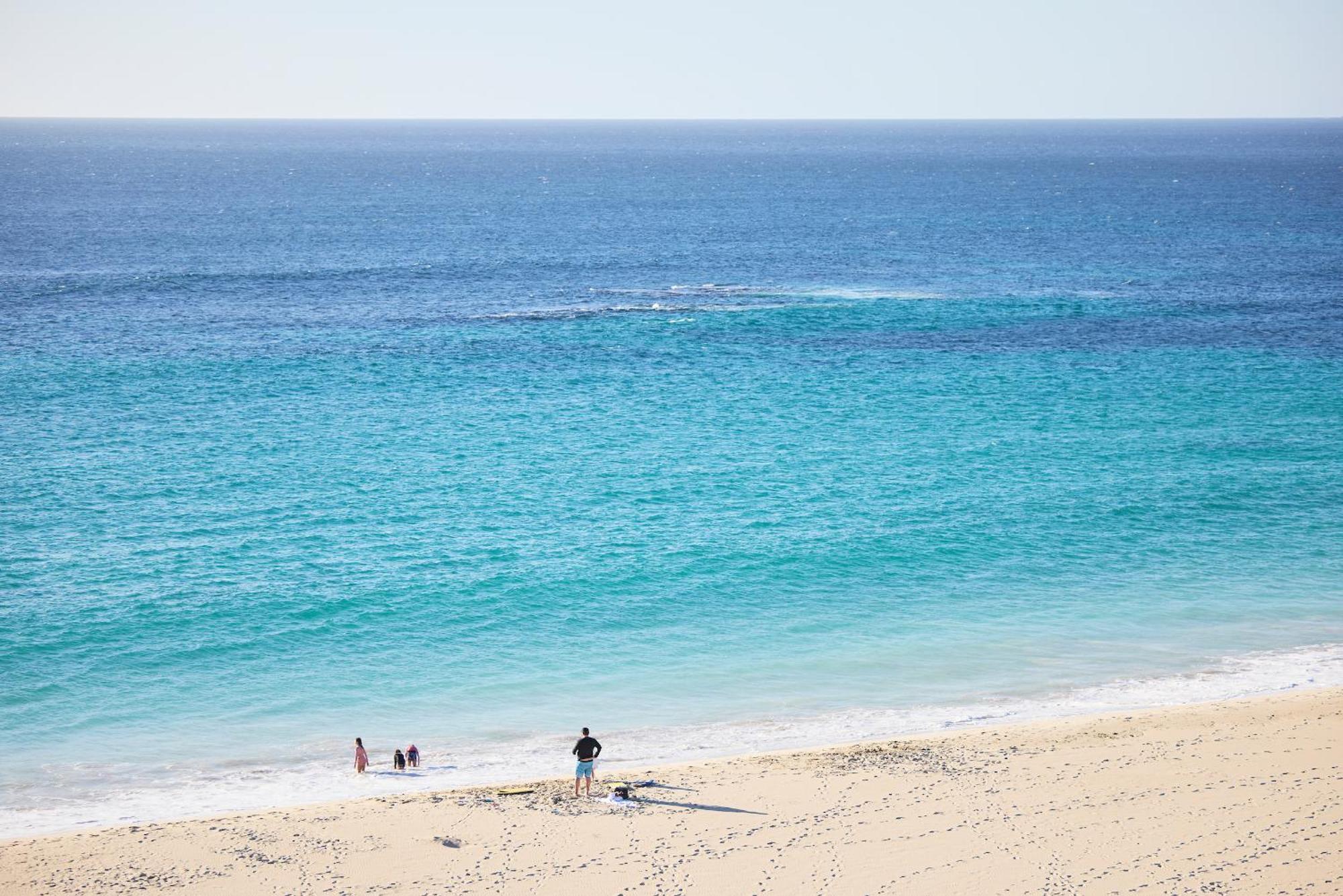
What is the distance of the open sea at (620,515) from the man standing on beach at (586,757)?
2.99 metres

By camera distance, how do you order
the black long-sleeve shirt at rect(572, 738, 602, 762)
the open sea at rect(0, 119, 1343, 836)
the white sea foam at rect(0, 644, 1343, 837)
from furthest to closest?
the open sea at rect(0, 119, 1343, 836)
the white sea foam at rect(0, 644, 1343, 837)
the black long-sleeve shirt at rect(572, 738, 602, 762)

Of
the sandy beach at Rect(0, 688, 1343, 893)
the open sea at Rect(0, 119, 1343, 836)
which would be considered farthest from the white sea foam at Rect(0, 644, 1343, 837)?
the sandy beach at Rect(0, 688, 1343, 893)

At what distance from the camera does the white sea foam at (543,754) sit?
29.3 metres

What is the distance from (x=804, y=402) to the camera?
67.1 metres

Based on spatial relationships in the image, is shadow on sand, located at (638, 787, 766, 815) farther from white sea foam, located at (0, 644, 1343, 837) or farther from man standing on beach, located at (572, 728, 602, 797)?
white sea foam, located at (0, 644, 1343, 837)

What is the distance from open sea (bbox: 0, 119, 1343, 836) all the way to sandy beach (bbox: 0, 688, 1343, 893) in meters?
2.51

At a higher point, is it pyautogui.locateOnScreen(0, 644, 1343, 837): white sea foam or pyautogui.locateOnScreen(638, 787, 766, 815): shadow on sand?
pyautogui.locateOnScreen(0, 644, 1343, 837): white sea foam

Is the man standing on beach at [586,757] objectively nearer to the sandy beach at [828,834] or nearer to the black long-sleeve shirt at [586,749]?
the black long-sleeve shirt at [586,749]

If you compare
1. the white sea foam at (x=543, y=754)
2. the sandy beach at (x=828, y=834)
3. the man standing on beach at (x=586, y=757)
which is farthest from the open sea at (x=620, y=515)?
the man standing on beach at (x=586, y=757)

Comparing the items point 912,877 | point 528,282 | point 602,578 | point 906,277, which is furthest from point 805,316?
point 912,877

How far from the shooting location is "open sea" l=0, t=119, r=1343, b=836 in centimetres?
3491

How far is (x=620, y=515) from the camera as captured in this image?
50500mm

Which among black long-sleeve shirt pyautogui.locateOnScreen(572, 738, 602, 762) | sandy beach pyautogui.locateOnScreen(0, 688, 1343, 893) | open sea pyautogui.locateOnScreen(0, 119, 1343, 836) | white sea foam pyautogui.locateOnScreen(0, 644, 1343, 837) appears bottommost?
sandy beach pyautogui.locateOnScreen(0, 688, 1343, 893)

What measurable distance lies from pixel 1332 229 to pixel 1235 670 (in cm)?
→ 11824
